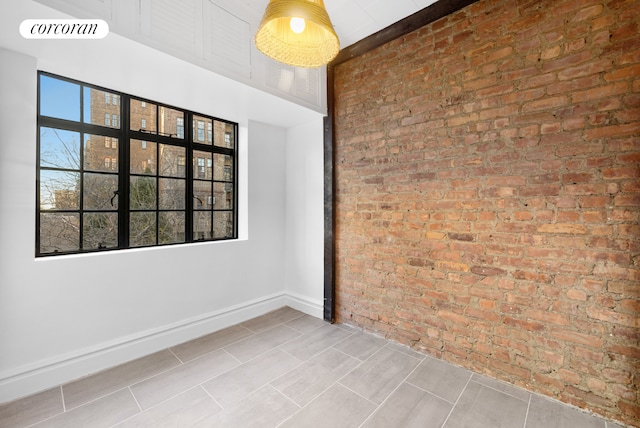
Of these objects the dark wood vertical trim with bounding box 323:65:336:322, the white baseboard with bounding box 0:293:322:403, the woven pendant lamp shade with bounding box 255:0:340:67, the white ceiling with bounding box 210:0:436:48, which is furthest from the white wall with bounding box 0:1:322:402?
the woven pendant lamp shade with bounding box 255:0:340:67

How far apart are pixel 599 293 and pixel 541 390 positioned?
0.79 meters

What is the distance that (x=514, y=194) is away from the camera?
6.62 ft

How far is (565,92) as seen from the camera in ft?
6.01

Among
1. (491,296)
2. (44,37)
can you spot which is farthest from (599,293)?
(44,37)

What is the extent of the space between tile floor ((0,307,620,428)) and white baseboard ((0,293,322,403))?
→ 0.22 ft

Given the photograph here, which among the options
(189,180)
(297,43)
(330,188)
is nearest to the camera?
(297,43)

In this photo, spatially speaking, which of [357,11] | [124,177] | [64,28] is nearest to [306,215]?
[124,177]

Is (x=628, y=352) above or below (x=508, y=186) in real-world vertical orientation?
below

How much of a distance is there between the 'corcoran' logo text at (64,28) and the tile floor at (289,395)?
2.36 metres

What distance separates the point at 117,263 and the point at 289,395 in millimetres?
1766

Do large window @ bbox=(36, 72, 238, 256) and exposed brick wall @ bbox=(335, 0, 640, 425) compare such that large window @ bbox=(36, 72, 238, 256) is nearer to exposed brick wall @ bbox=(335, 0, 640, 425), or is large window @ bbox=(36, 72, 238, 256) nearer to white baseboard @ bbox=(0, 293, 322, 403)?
white baseboard @ bbox=(0, 293, 322, 403)

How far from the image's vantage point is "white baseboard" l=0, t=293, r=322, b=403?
1896mm

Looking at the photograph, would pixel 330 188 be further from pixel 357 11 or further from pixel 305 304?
pixel 357 11

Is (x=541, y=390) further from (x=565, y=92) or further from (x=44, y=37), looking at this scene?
(x=44, y=37)
